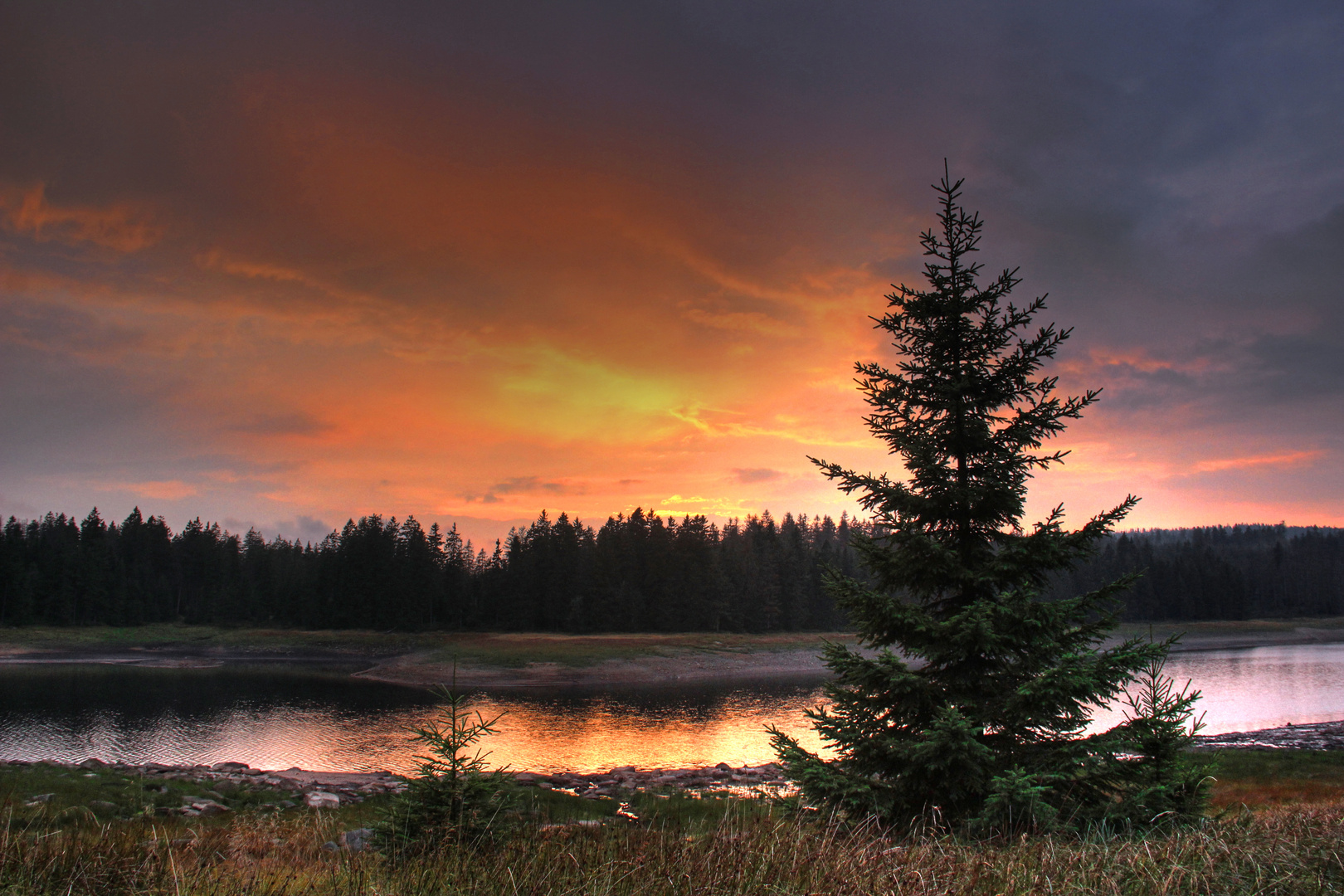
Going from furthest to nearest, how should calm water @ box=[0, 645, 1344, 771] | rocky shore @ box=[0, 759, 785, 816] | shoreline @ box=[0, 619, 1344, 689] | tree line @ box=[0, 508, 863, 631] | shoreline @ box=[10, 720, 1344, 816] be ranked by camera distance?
tree line @ box=[0, 508, 863, 631], shoreline @ box=[0, 619, 1344, 689], calm water @ box=[0, 645, 1344, 771], shoreline @ box=[10, 720, 1344, 816], rocky shore @ box=[0, 759, 785, 816]

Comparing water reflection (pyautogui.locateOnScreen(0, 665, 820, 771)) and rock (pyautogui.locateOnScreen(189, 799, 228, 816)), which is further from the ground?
rock (pyautogui.locateOnScreen(189, 799, 228, 816))

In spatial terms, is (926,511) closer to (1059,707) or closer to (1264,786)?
(1059,707)

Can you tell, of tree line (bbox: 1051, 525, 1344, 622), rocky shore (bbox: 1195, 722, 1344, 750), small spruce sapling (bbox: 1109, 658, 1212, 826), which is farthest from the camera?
tree line (bbox: 1051, 525, 1344, 622)

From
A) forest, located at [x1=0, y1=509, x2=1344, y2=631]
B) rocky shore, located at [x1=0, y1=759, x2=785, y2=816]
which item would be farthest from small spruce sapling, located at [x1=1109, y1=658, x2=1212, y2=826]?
forest, located at [x1=0, y1=509, x2=1344, y2=631]

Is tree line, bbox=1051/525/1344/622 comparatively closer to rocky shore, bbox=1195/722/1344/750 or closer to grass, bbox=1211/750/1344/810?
rocky shore, bbox=1195/722/1344/750

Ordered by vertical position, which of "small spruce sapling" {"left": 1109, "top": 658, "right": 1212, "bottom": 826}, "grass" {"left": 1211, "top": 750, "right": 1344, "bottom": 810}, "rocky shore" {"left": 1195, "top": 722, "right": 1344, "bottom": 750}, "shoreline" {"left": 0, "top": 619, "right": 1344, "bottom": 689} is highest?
"small spruce sapling" {"left": 1109, "top": 658, "right": 1212, "bottom": 826}

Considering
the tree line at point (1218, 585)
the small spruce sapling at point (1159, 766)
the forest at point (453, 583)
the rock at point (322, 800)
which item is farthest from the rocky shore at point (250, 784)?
the tree line at point (1218, 585)

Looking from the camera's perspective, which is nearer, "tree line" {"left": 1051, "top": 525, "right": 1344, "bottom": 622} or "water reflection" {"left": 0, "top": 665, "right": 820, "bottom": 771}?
"water reflection" {"left": 0, "top": 665, "right": 820, "bottom": 771}

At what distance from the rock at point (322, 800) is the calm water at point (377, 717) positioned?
717cm

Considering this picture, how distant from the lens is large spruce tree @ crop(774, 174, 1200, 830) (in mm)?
8672

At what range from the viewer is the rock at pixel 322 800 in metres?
18.1

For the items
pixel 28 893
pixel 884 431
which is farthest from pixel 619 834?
pixel 884 431

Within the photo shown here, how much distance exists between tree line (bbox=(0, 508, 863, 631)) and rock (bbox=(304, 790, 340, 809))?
65499 millimetres

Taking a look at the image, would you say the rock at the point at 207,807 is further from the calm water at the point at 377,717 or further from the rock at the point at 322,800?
the calm water at the point at 377,717
